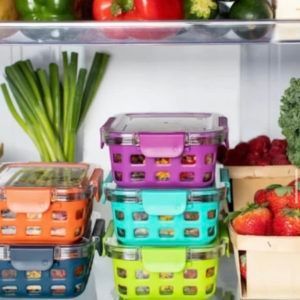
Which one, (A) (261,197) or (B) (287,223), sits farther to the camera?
Result: (A) (261,197)

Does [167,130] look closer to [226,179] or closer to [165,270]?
[226,179]

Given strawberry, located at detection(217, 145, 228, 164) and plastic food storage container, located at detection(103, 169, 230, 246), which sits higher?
strawberry, located at detection(217, 145, 228, 164)

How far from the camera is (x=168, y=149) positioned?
1453 millimetres

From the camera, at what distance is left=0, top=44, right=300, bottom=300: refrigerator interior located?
1.83m

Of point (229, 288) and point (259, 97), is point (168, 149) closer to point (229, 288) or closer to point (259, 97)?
point (229, 288)

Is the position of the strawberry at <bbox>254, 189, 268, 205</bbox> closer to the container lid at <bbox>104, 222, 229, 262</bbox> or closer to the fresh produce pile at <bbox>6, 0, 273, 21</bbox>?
the container lid at <bbox>104, 222, 229, 262</bbox>

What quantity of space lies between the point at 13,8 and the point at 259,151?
598mm

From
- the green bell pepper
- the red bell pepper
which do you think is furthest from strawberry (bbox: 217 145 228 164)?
the green bell pepper

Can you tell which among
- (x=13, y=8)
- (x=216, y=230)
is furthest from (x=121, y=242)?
(x=13, y=8)


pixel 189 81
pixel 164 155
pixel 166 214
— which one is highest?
pixel 189 81

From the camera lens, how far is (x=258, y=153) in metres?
1.72

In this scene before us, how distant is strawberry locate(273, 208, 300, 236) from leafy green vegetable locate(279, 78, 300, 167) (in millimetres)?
153

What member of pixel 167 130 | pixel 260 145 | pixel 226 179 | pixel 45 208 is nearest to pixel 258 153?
pixel 260 145

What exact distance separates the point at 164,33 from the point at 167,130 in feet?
0.60
